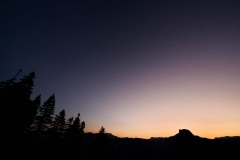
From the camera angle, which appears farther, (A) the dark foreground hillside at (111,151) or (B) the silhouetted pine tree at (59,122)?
(B) the silhouetted pine tree at (59,122)

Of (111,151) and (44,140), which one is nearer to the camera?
(44,140)

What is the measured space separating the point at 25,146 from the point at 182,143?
33.0 m

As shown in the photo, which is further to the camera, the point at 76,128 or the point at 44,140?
the point at 76,128

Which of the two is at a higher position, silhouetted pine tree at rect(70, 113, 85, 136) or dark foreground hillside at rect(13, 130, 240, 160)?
silhouetted pine tree at rect(70, 113, 85, 136)

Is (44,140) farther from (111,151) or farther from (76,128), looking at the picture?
(111,151)

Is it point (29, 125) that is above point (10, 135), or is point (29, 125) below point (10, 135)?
above

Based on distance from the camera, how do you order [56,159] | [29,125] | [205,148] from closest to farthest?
[205,148] < [56,159] < [29,125]

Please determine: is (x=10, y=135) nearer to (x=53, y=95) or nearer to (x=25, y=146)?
(x=25, y=146)

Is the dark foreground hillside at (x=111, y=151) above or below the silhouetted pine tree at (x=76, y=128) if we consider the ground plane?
below

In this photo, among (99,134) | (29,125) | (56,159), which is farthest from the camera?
(99,134)

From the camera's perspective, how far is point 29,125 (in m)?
41.8

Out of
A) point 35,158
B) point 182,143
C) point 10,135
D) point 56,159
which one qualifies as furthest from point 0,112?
point 182,143

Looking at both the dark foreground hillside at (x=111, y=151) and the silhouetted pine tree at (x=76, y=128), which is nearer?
the dark foreground hillside at (x=111, y=151)

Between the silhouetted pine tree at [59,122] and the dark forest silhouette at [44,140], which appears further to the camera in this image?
the silhouetted pine tree at [59,122]
